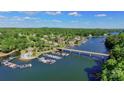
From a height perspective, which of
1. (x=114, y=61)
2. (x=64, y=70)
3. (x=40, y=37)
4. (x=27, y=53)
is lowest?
(x=64, y=70)

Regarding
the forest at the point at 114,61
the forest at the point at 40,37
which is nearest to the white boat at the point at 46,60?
the forest at the point at 40,37

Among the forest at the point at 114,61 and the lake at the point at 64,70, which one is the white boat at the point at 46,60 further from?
the forest at the point at 114,61

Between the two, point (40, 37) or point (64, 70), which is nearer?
point (64, 70)

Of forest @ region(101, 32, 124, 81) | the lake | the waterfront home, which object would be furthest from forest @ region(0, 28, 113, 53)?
forest @ region(101, 32, 124, 81)

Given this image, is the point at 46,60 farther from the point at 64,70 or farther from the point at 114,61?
the point at 114,61

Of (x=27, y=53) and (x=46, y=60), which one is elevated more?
(x=27, y=53)

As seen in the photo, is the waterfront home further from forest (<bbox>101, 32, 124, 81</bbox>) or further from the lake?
forest (<bbox>101, 32, 124, 81</bbox>)

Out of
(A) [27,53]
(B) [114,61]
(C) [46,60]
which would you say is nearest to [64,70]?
(C) [46,60]

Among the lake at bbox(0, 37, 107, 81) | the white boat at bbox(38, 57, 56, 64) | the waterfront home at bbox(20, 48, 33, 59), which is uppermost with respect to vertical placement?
the waterfront home at bbox(20, 48, 33, 59)
